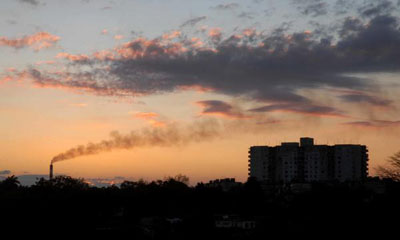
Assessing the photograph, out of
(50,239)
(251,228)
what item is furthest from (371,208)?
(50,239)

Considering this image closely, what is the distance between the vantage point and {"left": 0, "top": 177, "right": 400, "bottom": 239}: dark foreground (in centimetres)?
5678

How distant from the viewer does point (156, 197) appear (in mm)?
95250

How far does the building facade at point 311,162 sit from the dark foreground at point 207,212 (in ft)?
76.4

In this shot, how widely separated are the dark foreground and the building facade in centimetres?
2329

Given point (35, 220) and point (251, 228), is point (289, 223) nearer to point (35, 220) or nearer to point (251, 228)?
point (251, 228)

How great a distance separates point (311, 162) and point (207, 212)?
55.8 meters

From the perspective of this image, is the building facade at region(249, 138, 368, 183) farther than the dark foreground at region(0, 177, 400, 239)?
Yes

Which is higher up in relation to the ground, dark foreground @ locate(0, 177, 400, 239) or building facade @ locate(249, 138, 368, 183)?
building facade @ locate(249, 138, 368, 183)

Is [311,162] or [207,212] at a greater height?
[311,162]

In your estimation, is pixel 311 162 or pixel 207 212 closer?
pixel 207 212

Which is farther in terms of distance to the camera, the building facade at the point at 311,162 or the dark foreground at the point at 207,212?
the building facade at the point at 311,162

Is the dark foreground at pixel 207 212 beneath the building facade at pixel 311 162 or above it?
beneath

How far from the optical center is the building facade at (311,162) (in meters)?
130

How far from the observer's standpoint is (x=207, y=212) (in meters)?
80.6
